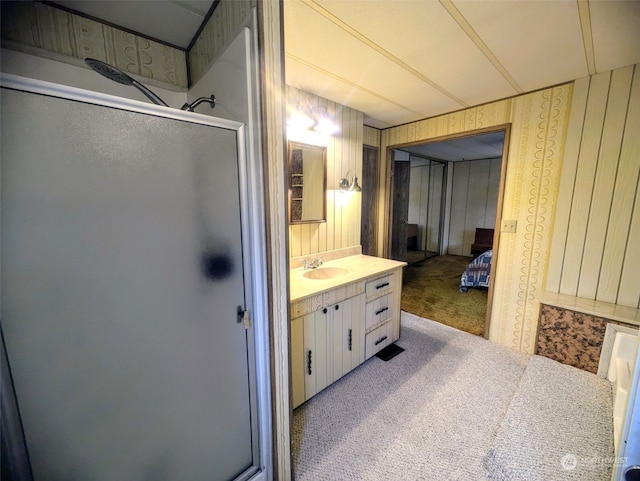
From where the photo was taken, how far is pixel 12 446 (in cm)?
66

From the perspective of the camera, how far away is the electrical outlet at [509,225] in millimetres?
2324

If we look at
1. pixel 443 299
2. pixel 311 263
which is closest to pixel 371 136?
pixel 311 263

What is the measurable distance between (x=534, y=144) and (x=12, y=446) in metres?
3.34

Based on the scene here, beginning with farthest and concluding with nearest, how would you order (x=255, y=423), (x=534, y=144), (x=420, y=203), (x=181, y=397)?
(x=420, y=203) < (x=534, y=144) < (x=255, y=423) < (x=181, y=397)

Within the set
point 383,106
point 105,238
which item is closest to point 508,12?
point 383,106

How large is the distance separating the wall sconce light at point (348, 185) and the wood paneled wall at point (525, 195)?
117 centimetres

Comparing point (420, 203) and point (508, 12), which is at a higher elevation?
point (508, 12)

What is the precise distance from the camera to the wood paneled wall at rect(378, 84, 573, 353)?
2.10 metres

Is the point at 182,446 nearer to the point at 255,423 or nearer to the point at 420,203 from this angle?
the point at 255,423

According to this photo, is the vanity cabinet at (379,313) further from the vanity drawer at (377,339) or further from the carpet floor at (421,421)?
the carpet floor at (421,421)

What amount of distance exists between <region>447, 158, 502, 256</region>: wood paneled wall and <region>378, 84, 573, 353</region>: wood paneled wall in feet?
12.8

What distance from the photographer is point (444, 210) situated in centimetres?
637

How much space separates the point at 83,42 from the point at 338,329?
2148 millimetres

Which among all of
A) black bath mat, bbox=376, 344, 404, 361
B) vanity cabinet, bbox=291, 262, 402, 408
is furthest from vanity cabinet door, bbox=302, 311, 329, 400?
black bath mat, bbox=376, 344, 404, 361
